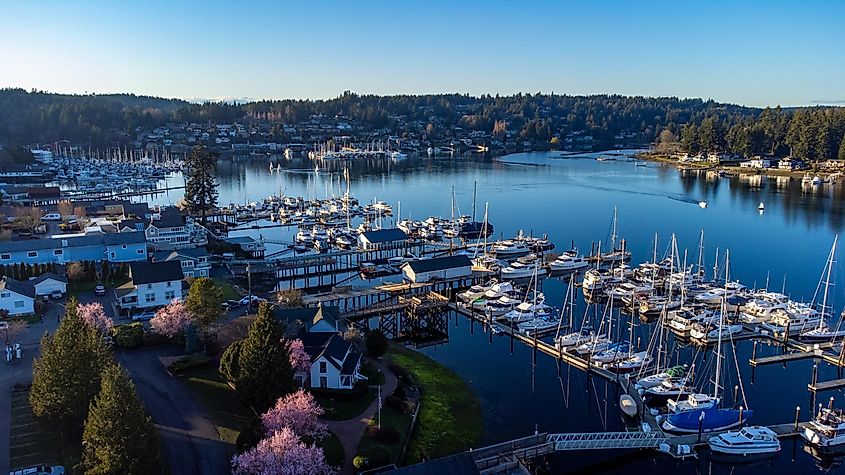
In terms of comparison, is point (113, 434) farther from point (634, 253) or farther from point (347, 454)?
point (634, 253)

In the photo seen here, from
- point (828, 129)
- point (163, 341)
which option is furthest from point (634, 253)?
point (828, 129)

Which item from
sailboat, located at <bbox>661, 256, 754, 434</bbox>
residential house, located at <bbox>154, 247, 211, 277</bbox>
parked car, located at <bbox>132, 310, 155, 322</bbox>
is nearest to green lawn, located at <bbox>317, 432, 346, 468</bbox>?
sailboat, located at <bbox>661, 256, 754, 434</bbox>

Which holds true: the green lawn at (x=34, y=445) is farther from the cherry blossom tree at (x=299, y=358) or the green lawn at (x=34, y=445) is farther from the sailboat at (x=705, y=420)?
the sailboat at (x=705, y=420)

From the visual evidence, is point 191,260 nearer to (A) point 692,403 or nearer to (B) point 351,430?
(B) point 351,430

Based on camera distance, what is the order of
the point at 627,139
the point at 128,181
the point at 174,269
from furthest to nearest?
the point at 627,139 → the point at 128,181 → the point at 174,269

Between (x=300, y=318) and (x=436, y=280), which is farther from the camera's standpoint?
(x=436, y=280)

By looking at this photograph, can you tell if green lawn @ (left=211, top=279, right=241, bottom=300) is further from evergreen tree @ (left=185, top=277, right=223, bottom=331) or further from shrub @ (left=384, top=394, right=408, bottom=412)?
shrub @ (left=384, top=394, right=408, bottom=412)
